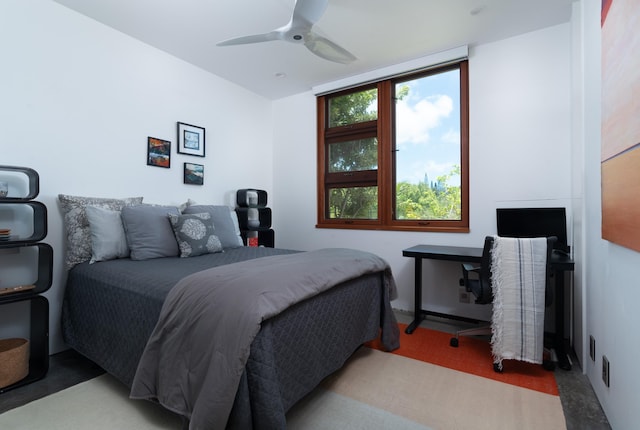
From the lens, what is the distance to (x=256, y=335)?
45.9 inches

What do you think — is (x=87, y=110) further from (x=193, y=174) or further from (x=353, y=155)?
(x=353, y=155)

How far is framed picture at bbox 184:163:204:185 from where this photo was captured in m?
3.21

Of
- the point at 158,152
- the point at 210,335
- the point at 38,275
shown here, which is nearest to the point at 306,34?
the point at 158,152

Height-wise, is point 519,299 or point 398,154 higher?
point 398,154

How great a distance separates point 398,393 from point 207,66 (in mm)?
3592

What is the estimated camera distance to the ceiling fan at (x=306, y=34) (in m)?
1.77

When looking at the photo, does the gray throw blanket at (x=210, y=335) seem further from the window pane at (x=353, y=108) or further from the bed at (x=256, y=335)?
the window pane at (x=353, y=108)

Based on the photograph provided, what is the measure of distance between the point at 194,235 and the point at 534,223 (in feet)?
9.35

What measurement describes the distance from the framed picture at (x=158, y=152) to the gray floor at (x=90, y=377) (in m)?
1.76

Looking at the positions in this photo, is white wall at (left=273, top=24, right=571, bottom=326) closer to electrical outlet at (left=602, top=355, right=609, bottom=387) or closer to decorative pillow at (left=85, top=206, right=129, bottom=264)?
electrical outlet at (left=602, top=355, right=609, bottom=387)

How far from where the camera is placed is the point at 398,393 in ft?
5.73

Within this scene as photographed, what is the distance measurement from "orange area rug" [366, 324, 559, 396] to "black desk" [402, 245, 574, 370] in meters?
0.17

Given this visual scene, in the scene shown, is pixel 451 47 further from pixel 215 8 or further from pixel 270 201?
pixel 270 201

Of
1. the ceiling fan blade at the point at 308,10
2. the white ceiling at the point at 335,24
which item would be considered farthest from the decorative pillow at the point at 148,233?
the ceiling fan blade at the point at 308,10
